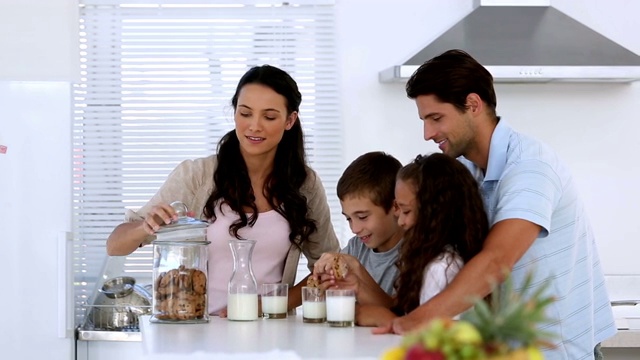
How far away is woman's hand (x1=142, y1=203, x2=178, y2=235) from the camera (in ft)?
7.77

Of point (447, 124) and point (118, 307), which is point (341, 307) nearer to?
point (447, 124)

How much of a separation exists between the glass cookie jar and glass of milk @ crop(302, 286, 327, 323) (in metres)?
0.24

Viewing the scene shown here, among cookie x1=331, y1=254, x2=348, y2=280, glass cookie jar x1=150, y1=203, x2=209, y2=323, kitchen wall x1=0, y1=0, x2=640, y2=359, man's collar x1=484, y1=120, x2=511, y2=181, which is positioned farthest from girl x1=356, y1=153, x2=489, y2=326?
kitchen wall x1=0, y1=0, x2=640, y2=359

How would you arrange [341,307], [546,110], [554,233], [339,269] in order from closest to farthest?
1. [554,233]
2. [341,307]
3. [339,269]
4. [546,110]

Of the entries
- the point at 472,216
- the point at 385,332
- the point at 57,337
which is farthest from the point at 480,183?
the point at 57,337

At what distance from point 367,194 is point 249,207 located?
0.36 m

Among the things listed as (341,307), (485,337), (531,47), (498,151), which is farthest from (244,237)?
(531,47)

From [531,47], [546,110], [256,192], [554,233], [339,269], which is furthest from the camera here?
[546,110]

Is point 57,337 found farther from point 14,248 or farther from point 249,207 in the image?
point 249,207

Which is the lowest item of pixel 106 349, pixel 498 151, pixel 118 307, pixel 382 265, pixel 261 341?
pixel 106 349

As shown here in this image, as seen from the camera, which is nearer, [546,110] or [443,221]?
[443,221]

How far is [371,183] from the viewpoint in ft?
8.20

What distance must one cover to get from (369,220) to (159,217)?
51 cm

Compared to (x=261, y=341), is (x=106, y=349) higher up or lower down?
lower down
